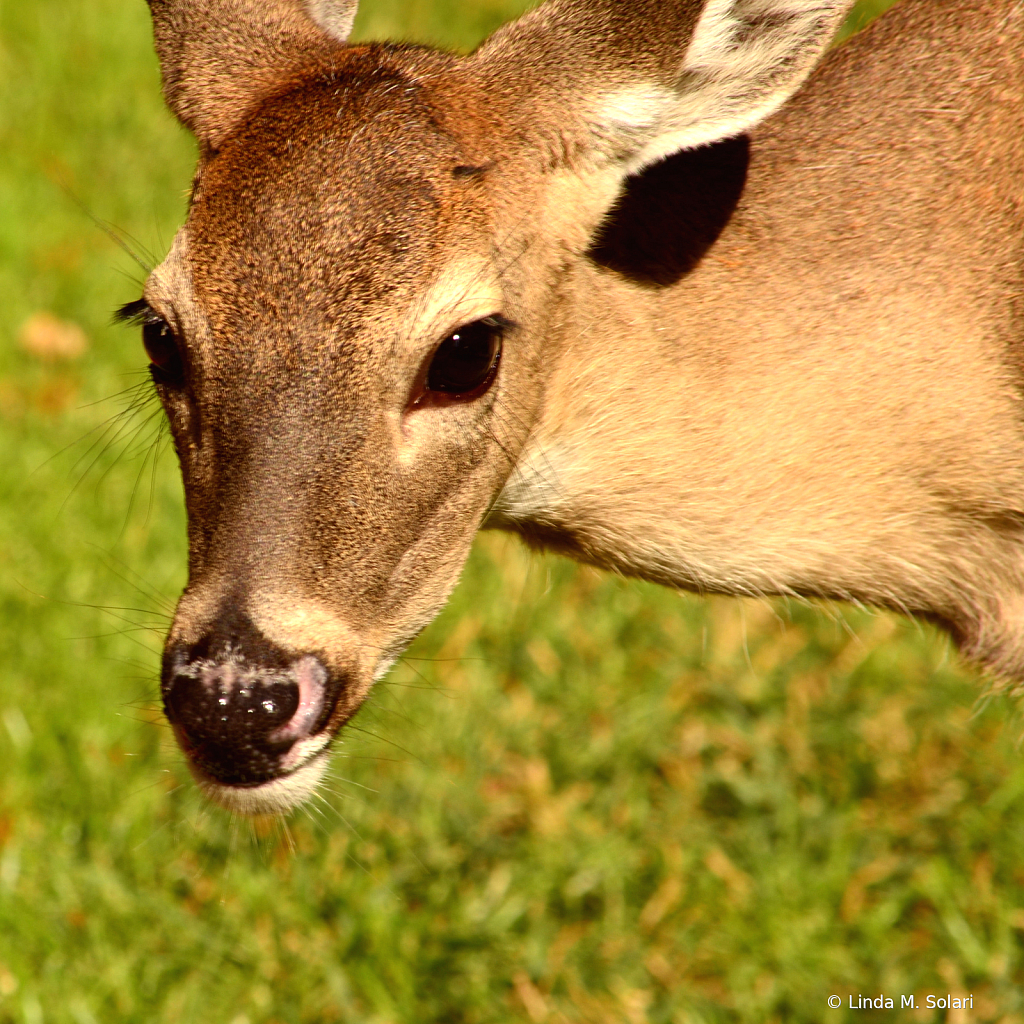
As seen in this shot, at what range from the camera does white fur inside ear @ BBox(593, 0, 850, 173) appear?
10.9 feet

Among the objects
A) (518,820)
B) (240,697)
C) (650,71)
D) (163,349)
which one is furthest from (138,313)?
(518,820)

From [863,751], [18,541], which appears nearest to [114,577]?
[18,541]

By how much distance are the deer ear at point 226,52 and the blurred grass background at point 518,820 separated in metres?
1.21

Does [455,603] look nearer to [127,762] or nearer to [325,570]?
[127,762]

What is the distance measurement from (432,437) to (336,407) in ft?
0.72

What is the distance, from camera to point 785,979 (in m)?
4.35

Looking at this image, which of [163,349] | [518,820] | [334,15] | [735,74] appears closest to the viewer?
[163,349]

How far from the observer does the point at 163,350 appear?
3.23 metres

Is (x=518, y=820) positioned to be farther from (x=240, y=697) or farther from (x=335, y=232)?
(x=335, y=232)

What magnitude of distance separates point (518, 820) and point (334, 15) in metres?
2.44

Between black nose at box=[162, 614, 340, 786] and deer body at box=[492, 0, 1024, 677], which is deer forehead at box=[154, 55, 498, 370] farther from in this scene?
black nose at box=[162, 614, 340, 786]

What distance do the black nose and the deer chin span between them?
3 centimetres

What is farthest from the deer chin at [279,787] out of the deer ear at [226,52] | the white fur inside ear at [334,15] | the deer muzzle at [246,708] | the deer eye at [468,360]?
the white fur inside ear at [334,15]

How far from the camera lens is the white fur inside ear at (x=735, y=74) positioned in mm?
3320
